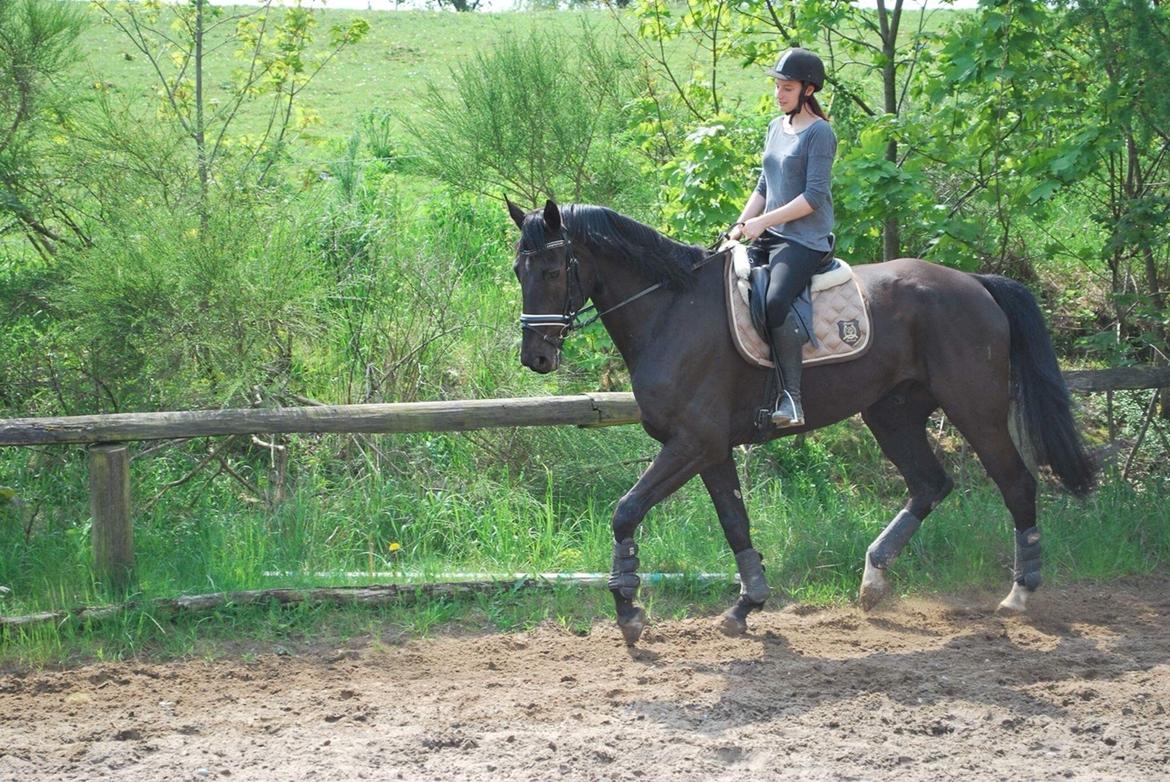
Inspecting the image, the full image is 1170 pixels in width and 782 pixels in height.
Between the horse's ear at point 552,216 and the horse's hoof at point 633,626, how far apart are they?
82.0 inches

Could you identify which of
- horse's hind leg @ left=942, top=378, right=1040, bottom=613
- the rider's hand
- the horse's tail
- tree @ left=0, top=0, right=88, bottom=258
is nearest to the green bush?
tree @ left=0, top=0, right=88, bottom=258

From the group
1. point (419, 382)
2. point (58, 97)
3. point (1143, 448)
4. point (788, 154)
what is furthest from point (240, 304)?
point (1143, 448)

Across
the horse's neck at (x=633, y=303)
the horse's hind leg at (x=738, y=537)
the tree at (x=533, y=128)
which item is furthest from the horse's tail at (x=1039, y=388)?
the tree at (x=533, y=128)

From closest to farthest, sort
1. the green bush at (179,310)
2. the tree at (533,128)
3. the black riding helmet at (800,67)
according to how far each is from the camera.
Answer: the black riding helmet at (800,67) → the green bush at (179,310) → the tree at (533,128)

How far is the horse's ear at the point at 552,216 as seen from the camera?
5732 millimetres

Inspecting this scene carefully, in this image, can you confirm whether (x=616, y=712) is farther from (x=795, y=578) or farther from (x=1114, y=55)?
(x=1114, y=55)

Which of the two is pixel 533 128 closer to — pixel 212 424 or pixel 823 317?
pixel 212 424

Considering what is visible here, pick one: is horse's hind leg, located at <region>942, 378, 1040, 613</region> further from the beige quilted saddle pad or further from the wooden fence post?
the wooden fence post

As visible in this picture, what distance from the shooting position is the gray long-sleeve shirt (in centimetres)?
597

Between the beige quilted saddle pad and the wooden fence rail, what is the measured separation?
1.20 m

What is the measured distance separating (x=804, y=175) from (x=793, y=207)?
24 centimetres

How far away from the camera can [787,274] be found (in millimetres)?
6082

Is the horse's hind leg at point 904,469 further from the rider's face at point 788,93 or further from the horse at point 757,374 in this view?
the rider's face at point 788,93

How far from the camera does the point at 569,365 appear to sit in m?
9.91
